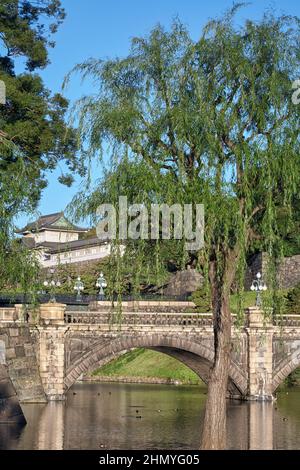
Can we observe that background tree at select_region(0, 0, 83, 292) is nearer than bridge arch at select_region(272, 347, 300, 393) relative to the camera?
Yes

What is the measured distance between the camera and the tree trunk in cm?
2289

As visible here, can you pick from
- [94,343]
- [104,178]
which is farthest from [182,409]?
[104,178]

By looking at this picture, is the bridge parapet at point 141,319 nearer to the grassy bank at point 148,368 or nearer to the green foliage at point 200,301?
the green foliage at point 200,301

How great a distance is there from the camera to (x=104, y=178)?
76.6 feet

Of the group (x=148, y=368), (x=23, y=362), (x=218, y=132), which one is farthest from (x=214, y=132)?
(x=148, y=368)

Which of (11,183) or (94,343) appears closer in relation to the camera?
(11,183)

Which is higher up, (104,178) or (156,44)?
(156,44)

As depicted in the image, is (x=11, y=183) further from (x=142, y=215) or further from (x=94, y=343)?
(x=94, y=343)

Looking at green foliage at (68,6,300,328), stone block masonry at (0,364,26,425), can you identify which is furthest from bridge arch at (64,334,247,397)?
green foliage at (68,6,300,328)

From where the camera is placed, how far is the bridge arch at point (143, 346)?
168 ft

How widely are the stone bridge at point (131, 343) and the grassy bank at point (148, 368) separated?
667 inches

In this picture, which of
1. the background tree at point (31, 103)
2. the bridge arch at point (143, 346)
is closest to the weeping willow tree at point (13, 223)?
the background tree at point (31, 103)

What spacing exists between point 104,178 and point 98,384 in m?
52.2

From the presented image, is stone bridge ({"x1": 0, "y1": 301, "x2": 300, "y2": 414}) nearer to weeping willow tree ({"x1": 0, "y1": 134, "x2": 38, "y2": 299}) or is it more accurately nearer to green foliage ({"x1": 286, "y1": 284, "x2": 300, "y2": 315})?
green foliage ({"x1": 286, "y1": 284, "x2": 300, "y2": 315})
